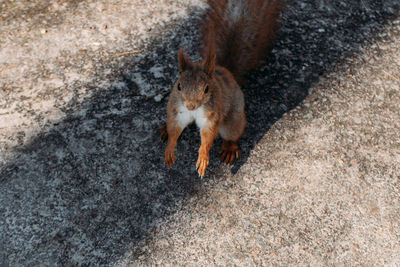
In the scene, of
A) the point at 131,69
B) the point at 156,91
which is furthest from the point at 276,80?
the point at 131,69

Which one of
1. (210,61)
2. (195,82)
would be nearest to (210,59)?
(210,61)

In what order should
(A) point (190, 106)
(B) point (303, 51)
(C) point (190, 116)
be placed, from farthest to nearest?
(B) point (303, 51)
(C) point (190, 116)
(A) point (190, 106)

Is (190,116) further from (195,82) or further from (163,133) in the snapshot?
(163,133)

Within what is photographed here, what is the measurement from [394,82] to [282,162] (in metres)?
1.07

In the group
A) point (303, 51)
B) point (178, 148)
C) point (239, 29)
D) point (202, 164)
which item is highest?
point (239, 29)

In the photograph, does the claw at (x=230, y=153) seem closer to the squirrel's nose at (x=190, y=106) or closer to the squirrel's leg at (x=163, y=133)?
the squirrel's leg at (x=163, y=133)

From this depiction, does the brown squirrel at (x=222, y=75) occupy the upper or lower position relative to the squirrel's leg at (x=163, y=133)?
upper

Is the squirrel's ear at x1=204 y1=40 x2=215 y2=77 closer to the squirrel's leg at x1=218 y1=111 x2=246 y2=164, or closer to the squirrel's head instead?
the squirrel's head

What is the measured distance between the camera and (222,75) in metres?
1.90

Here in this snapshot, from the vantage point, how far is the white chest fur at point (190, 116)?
67.9 inches

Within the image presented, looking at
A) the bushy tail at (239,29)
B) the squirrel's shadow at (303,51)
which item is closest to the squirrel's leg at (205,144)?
the squirrel's shadow at (303,51)

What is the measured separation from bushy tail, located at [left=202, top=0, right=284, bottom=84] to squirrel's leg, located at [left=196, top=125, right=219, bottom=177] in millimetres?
489

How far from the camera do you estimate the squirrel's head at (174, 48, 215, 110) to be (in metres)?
1.57

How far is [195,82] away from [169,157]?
1.59ft
